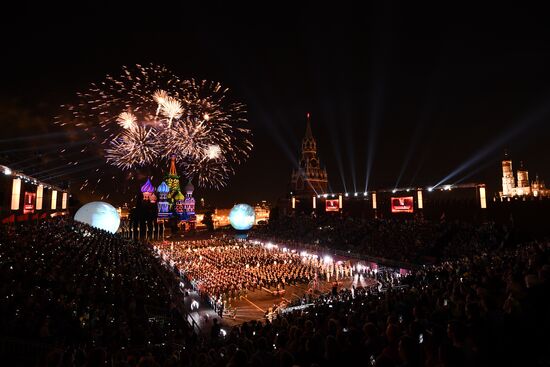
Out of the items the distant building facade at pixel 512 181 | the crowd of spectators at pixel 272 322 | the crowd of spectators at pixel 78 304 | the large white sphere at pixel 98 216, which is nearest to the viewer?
the crowd of spectators at pixel 272 322

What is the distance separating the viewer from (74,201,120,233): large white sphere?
1481 inches

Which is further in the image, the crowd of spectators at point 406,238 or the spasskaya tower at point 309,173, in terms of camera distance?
the spasskaya tower at point 309,173

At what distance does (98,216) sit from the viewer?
37.9 metres

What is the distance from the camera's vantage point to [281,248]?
40.1 metres

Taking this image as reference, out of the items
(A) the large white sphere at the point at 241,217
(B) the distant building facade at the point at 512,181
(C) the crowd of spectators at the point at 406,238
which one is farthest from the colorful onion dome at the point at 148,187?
(B) the distant building facade at the point at 512,181

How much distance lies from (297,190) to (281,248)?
67998 mm

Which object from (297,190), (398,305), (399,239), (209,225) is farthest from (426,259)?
(297,190)

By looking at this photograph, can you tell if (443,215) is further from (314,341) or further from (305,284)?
(314,341)

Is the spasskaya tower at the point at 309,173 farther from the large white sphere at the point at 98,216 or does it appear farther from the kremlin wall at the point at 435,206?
the large white sphere at the point at 98,216

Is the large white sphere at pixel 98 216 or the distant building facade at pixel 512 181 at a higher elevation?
the distant building facade at pixel 512 181

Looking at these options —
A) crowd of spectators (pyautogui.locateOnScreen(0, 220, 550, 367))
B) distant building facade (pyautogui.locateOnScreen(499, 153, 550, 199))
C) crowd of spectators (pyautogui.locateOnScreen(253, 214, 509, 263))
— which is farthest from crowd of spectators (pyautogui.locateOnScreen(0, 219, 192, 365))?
distant building facade (pyautogui.locateOnScreen(499, 153, 550, 199))

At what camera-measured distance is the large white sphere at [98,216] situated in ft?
123

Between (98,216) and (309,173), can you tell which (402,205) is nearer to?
(98,216)

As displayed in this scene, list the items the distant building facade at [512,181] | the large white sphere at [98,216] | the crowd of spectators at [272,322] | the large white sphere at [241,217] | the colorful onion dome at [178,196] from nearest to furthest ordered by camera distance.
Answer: the crowd of spectators at [272,322]
the large white sphere at [98,216]
the large white sphere at [241,217]
the colorful onion dome at [178,196]
the distant building facade at [512,181]
